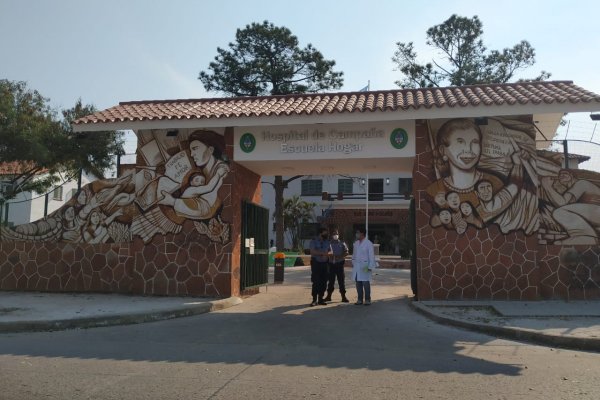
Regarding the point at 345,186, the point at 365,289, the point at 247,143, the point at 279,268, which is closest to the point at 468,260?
the point at 365,289

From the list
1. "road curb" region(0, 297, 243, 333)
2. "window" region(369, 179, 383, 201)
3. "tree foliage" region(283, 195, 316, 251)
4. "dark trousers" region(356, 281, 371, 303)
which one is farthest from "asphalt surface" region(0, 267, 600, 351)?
"window" region(369, 179, 383, 201)

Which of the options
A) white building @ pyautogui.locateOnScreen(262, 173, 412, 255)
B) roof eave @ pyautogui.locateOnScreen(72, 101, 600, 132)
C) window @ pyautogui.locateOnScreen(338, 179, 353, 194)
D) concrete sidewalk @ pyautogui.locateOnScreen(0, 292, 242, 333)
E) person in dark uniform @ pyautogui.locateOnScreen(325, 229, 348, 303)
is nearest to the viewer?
concrete sidewalk @ pyautogui.locateOnScreen(0, 292, 242, 333)

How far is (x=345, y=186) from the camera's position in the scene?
1876 inches

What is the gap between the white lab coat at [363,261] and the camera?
487 inches

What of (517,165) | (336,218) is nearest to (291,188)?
(336,218)

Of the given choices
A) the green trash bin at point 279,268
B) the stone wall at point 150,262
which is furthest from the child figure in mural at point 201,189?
the green trash bin at point 279,268

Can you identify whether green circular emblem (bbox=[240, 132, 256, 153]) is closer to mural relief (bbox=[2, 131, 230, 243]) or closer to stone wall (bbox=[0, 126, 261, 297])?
stone wall (bbox=[0, 126, 261, 297])

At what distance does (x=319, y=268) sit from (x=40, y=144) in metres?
10.8

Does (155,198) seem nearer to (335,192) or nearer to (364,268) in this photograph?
(364,268)

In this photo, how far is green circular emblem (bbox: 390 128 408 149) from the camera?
1203 centimetres

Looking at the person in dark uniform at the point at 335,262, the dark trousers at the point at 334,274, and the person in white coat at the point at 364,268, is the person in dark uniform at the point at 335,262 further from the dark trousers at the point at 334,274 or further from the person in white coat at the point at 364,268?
the person in white coat at the point at 364,268

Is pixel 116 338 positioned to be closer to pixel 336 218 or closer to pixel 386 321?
pixel 386 321

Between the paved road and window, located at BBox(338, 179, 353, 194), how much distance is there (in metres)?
37.8

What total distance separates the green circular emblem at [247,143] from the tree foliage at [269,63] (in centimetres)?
1865
